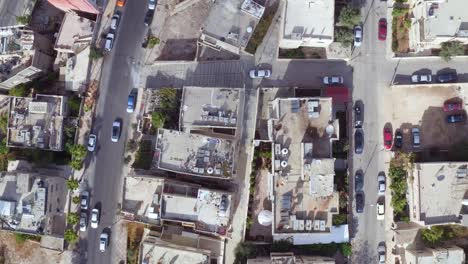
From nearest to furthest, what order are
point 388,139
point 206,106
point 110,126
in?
1. point 206,106
2. point 388,139
3. point 110,126

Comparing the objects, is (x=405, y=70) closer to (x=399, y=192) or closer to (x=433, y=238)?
(x=399, y=192)

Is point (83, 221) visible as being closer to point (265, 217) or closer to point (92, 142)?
point (92, 142)

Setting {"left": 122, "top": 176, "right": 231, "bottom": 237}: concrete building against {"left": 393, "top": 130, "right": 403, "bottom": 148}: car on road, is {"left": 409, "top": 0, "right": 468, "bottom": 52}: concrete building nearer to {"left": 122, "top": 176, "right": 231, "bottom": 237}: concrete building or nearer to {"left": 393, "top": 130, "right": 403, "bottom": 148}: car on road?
{"left": 393, "top": 130, "right": 403, "bottom": 148}: car on road

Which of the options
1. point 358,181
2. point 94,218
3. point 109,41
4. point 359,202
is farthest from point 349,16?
point 94,218

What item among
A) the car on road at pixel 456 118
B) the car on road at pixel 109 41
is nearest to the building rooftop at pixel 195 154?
the car on road at pixel 109 41

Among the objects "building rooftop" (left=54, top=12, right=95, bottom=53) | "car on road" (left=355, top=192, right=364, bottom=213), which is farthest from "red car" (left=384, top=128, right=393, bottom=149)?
"building rooftop" (left=54, top=12, right=95, bottom=53)
